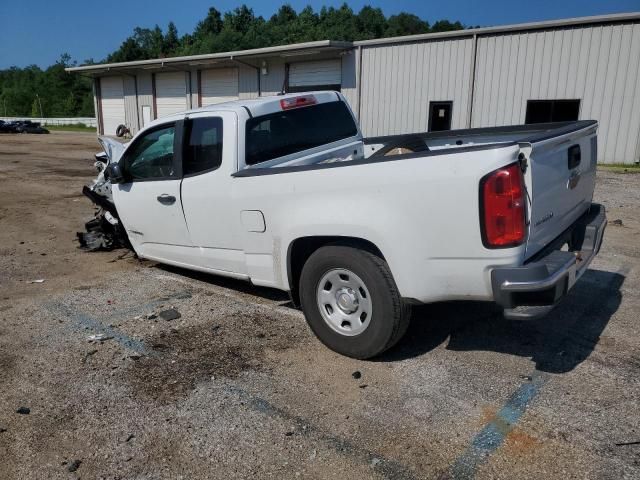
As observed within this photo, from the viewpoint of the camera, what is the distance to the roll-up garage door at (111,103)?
118 feet

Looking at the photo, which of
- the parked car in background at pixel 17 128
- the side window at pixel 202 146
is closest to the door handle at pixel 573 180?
the side window at pixel 202 146

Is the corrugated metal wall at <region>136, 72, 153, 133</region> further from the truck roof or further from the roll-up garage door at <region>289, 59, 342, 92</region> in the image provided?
the truck roof

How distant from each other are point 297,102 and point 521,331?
2868 mm

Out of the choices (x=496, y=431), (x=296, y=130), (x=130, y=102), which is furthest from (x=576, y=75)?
(x=130, y=102)

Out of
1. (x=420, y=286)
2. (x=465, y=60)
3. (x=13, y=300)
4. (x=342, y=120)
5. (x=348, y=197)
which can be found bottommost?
(x=13, y=300)

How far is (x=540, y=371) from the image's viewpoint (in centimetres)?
377

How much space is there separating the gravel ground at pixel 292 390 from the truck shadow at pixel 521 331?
2 cm

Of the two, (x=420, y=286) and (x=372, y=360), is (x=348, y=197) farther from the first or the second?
(x=372, y=360)

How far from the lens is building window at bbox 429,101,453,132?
Result: 20.2m

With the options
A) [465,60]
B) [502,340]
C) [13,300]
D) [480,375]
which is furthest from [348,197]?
[465,60]

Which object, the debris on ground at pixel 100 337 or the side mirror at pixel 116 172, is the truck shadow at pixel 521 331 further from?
the side mirror at pixel 116 172

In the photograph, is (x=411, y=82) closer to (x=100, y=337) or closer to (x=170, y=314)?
(x=170, y=314)

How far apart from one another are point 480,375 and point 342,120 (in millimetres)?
2950

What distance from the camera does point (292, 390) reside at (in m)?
3.61
